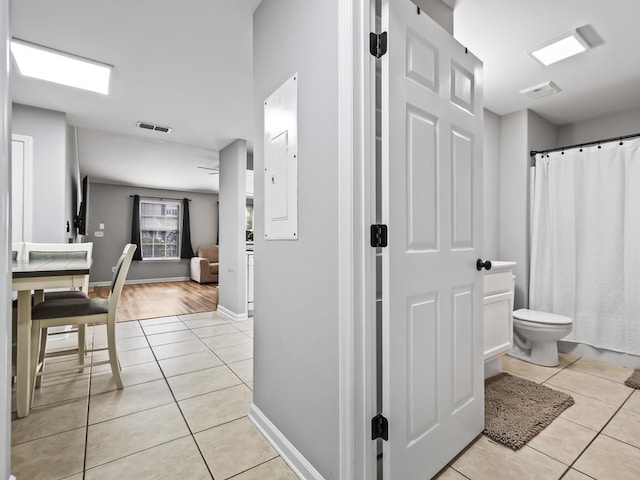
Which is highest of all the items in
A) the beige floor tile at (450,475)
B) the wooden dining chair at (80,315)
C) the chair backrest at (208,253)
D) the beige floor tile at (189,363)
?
the chair backrest at (208,253)

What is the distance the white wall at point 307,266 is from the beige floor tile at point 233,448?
0.13 meters

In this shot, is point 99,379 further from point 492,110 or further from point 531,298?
point 492,110

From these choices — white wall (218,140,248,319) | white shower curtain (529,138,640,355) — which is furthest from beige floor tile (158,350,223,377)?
white shower curtain (529,138,640,355)

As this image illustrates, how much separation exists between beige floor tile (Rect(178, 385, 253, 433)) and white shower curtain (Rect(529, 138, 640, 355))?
2.94 meters

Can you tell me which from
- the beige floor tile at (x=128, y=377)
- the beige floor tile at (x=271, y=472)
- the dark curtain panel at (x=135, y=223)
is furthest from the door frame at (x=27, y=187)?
the dark curtain panel at (x=135, y=223)

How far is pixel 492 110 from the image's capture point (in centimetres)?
327

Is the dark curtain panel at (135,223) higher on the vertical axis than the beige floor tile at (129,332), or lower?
higher

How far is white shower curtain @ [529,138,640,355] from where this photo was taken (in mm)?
2668

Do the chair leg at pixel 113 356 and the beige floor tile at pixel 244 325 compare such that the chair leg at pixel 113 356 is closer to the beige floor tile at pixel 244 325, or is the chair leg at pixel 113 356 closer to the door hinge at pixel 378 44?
the beige floor tile at pixel 244 325

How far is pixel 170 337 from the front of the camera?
3.44 metres

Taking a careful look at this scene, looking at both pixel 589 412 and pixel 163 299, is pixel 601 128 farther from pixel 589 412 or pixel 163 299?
pixel 163 299

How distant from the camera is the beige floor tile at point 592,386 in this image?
6.99 feet

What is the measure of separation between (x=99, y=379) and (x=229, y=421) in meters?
1.29

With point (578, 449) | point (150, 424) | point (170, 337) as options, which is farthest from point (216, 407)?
point (578, 449)
